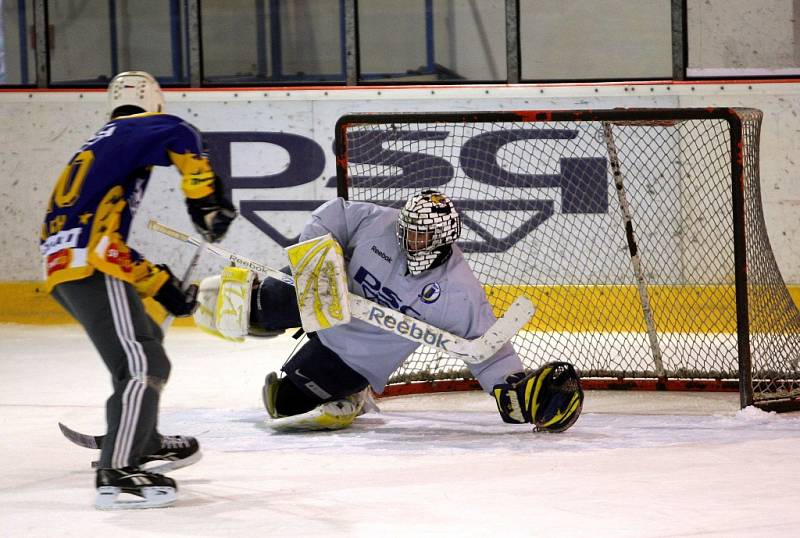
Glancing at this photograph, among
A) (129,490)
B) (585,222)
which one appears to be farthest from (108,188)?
(585,222)

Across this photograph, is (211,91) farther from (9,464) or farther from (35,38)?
(9,464)

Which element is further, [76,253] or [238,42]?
[238,42]

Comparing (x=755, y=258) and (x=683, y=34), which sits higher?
(x=683, y=34)

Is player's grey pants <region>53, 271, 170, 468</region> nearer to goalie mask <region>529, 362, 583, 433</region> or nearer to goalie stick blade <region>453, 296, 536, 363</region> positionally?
goalie stick blade <region>453, 296, 536, 363</region>

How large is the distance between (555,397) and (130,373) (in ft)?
4.50

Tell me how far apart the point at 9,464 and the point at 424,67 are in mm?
3944

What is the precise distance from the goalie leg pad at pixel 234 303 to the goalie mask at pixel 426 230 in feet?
1.66

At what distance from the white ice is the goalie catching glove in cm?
7

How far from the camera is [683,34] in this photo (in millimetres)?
6727

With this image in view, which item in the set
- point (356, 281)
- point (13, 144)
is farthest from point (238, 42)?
point (356, 281)

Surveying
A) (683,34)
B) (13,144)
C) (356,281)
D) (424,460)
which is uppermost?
(683,34)

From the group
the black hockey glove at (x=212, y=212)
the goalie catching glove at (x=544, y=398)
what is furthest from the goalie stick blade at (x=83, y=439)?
the goalie catching glove at (x=544, y=398)

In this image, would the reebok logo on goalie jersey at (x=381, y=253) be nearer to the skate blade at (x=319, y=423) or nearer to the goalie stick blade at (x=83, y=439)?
the skate blade at (x=319, y=423)

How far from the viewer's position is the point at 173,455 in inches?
146
